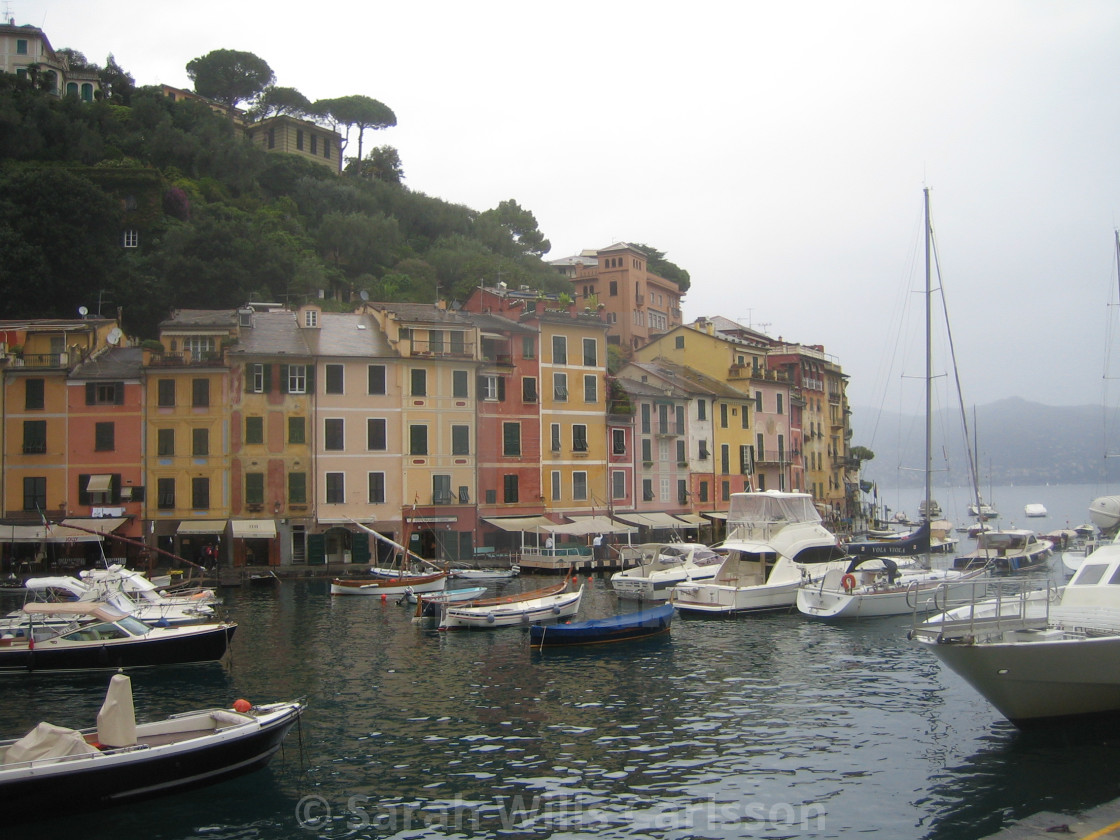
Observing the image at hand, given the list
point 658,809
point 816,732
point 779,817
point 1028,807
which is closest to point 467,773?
point 658,809

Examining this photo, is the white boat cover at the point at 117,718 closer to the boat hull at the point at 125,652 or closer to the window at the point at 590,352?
the boat hull at the point at 125,652

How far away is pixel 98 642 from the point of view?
25953 mm

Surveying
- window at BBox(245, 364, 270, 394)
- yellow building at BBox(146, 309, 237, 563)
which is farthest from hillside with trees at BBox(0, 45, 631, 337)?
window at BBox(245, 364, 270, 394)

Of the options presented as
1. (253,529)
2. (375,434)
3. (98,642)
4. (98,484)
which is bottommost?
(98,642)

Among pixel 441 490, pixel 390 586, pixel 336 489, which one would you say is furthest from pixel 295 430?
pixel 390 586

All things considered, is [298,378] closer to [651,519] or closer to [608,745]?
[651,519]

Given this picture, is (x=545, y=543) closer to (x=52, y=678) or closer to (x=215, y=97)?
(x=52, y=678)

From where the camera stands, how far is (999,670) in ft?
59.1

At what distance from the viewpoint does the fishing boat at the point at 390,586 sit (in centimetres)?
4212

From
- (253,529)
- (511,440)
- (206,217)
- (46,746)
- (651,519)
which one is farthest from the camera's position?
(206,217)

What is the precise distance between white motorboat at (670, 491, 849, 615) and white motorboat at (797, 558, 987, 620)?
4.55 feet

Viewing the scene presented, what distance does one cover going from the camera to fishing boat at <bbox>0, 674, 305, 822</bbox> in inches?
575

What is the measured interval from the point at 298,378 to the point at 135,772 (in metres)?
38.6

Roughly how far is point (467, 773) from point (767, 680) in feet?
34.6
